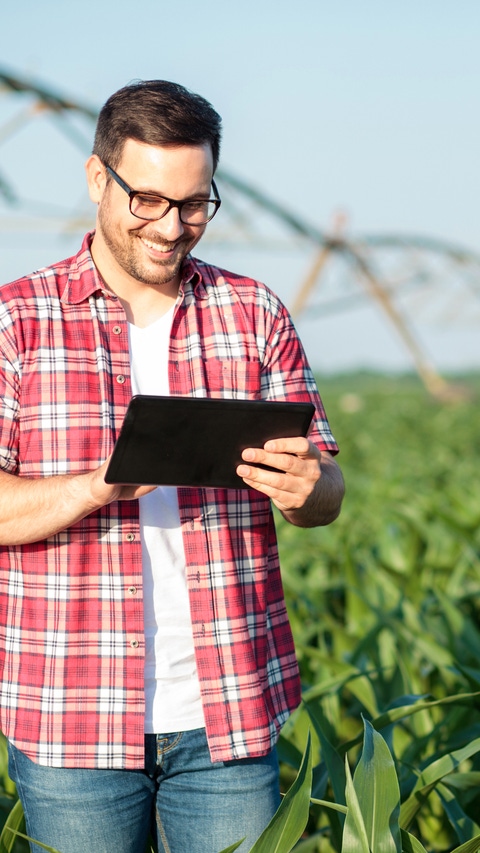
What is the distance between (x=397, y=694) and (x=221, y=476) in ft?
5.04

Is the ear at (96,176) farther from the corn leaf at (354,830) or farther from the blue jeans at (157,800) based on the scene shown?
the corn leaf at (354,830)

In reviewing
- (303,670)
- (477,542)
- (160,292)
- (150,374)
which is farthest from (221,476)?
(477,542)

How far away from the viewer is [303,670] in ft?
10.9

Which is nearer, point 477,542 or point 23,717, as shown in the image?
point 23,717

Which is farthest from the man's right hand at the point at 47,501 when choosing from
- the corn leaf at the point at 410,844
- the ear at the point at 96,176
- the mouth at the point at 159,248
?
the corn leaf at the point at 410,844

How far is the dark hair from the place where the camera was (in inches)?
68.0

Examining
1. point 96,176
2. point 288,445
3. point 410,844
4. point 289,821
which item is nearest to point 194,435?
point 288,445

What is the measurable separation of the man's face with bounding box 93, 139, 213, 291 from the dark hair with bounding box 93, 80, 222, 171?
0.05ft

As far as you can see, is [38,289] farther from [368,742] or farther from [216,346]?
[368,742]

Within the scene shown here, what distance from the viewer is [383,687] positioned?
10.3 feet

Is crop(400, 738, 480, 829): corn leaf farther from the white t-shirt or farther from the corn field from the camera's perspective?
the white t-shirt

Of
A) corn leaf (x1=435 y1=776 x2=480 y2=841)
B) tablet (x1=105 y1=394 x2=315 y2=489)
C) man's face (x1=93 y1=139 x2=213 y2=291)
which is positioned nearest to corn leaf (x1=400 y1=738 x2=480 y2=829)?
corn leaf (x1=435 y1=776 x2=480 y2=841)

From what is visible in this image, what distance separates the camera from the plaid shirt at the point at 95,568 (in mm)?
1741

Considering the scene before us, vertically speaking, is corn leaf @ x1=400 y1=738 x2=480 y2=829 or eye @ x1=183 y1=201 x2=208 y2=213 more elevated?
eye @ x1=183 y1=201 x2=208 y2=213
